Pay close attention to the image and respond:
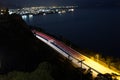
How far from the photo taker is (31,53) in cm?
2120

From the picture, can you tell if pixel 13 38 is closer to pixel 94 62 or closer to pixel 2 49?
pixel 2 49

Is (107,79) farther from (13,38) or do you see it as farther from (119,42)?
(119,42)

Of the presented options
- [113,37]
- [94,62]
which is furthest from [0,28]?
[113,37]

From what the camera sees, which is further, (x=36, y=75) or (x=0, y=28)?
(x=0, y=28)

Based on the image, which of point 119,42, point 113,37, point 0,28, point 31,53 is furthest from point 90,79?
point 113,37

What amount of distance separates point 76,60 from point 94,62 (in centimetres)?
192

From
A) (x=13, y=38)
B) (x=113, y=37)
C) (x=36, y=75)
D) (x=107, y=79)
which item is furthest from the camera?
(x=113, y=37)

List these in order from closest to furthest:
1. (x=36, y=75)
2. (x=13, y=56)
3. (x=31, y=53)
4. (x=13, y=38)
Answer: (x=36, y=75)
(x=13, y=56)
(x=31, y=53)
(x=13, y=38)

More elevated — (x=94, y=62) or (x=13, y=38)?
(x=13, y=38)

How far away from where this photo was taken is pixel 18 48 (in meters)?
21.4

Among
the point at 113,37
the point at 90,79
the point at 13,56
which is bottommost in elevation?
the point at 90,79

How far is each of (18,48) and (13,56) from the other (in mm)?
1980

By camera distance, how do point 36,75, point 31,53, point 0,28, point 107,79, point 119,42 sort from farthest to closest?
point 119,42 < point 0,28 < point 31,53 < point 107,79 < point 36,75

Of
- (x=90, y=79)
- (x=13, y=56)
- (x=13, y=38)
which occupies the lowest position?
(x=90, y=79)
